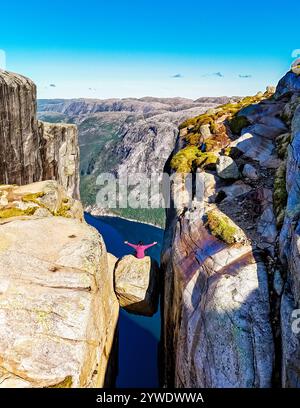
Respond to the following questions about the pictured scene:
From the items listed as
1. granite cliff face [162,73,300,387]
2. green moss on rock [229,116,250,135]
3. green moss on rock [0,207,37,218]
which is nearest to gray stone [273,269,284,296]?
granite cliff face [162,73,300,387]

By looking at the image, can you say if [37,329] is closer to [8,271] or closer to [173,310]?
[8,271]

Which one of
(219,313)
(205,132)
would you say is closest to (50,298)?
(219,313)

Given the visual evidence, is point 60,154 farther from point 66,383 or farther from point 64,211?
point 66,383

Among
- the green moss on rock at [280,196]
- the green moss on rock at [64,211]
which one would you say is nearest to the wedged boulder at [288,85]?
the green moss on rock at [280,196]

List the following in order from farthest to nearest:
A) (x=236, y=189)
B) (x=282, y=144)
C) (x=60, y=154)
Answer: (x=60, y=154) < (x=282, y=144) < (x=236, y=189)

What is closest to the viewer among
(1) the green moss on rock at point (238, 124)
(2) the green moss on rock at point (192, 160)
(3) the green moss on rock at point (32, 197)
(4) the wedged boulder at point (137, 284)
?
(3) the green moss on rock at point (32, 197)

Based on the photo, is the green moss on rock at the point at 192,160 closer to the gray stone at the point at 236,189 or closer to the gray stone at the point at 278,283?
the gray stone at the point at 236,189

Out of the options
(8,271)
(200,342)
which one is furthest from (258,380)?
(8,271)
